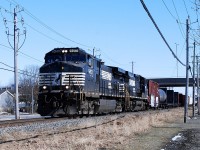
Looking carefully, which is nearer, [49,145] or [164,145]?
[49,145]

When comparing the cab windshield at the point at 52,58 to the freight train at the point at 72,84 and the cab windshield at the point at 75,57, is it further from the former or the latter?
the cab windshield at the point at 75,57

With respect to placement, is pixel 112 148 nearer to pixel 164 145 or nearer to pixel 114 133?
pixel 164 145

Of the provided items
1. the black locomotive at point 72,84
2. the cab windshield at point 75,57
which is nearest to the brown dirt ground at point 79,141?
the black locomotive at point 72,84

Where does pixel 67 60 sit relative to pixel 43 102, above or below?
above

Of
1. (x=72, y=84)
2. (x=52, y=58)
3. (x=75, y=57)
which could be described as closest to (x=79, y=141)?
(x=72, y=84)

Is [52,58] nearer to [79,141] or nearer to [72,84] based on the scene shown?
[72,84]

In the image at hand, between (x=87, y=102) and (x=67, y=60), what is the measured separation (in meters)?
3.02

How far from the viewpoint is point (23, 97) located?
103 m

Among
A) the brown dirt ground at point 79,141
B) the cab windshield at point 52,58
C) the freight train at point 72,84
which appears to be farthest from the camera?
the cab windshield at point 52,58

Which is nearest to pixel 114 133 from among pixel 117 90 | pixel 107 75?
pixel 107 75

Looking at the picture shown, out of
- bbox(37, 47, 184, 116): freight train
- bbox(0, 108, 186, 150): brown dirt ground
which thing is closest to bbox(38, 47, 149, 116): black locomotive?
bbox(37, 47, 184, 116): freight train

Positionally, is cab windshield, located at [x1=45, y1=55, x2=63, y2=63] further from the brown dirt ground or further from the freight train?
the brown dirt ground

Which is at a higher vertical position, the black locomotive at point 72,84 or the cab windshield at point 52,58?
the cab windshield at point 52,58

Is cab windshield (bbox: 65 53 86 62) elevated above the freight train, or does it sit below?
above
